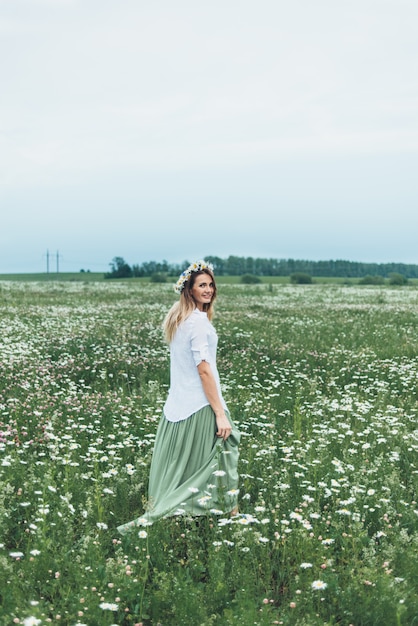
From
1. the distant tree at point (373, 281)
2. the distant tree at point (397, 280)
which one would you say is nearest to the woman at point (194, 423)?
the distant tree at point (397, 280)

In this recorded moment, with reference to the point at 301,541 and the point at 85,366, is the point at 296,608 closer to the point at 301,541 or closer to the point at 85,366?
the point at 301,541

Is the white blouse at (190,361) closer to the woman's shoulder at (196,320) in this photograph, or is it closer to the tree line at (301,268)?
the woman's shoulder at (196,320)

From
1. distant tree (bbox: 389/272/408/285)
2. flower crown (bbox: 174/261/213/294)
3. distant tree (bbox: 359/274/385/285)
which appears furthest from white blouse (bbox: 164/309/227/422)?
distant tree (bbox: 359/274/385/285)

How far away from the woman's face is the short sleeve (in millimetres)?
220

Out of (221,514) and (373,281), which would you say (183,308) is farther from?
(373,281)

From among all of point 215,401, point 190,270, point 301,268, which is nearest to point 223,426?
point 215,401

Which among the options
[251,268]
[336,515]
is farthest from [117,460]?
[251,268]

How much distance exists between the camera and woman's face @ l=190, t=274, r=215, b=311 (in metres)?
5.11

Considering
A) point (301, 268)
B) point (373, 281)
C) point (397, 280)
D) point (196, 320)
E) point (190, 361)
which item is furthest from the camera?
point (301, 268)

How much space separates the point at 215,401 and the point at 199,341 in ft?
1.80

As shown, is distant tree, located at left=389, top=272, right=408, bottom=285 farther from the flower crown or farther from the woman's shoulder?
the woman's shoulder

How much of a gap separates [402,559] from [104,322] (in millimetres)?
14503

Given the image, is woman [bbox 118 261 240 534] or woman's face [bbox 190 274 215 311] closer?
woman [bbox 118 261 240 534]

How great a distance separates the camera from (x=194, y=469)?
16.6 ft
